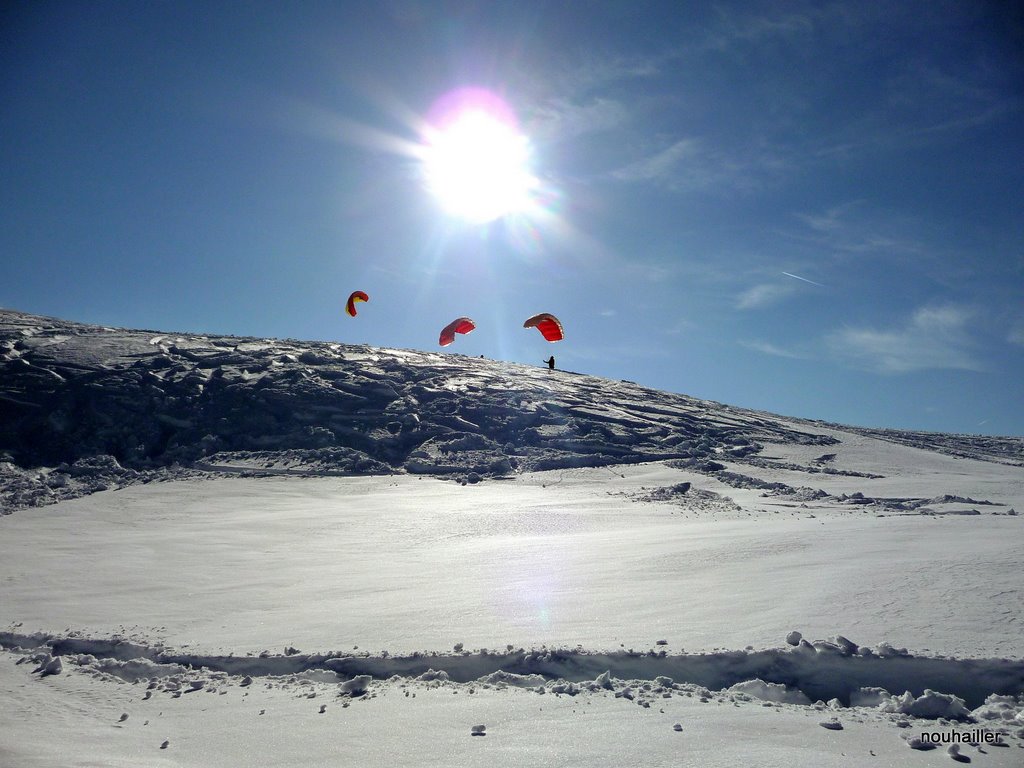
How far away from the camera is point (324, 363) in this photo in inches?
770

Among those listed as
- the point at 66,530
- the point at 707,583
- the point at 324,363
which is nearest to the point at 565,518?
the point at 707,583

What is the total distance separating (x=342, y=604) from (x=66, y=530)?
5.78 m

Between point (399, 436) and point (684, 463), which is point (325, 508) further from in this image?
point (684, 463)

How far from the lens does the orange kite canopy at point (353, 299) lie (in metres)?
27.9

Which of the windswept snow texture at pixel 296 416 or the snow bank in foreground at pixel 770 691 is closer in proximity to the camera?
the snow bank in foreground at pixel 770 691

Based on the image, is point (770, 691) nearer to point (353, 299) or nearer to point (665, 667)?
point (665, 667)

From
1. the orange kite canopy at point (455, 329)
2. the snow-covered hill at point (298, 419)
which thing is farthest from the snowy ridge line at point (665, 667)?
the orange kite canopy at point (455, 329)

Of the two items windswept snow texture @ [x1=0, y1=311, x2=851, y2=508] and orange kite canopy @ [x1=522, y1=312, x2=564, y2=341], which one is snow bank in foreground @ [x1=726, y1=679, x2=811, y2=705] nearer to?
windswept snow texture @ [x1=0, y1=311, x2=851, y2=508]

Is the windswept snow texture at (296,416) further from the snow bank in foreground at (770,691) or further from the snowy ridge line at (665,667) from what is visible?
the snow bank in foreground at (770,691)

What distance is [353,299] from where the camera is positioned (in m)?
28.2

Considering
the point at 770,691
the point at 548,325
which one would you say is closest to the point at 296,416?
the point at 548,325

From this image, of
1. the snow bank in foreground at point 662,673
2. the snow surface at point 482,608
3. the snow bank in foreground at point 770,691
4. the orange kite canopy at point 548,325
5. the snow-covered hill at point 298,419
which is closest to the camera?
the snow surface at point 482,608

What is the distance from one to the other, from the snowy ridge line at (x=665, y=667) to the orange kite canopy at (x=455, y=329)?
23.3 metres

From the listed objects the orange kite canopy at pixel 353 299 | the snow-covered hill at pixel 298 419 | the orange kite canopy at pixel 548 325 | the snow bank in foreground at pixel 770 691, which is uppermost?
the orange kite canopy at pixel 353 299
